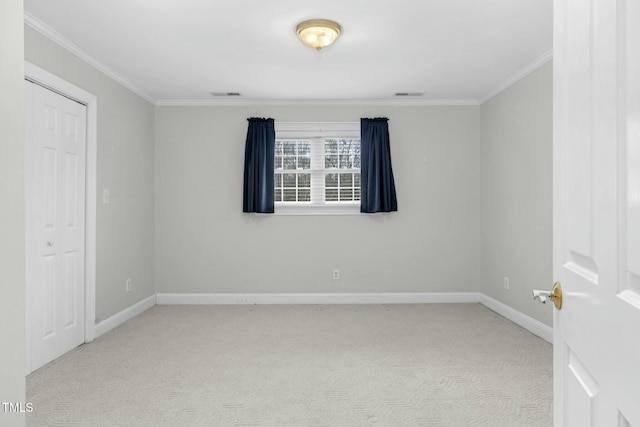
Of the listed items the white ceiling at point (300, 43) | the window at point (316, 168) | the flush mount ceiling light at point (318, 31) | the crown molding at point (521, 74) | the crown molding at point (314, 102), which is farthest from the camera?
the window at point (316, 168)

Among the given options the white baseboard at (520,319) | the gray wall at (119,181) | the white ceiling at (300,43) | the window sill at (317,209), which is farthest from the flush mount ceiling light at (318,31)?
the white baseboard at (520,319)

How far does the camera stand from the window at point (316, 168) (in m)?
5.03

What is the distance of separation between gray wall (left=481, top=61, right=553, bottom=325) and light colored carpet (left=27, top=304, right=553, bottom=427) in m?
0.53

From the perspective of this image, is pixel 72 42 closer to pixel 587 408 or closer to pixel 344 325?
pixel 344 325

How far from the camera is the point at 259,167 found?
189 inches

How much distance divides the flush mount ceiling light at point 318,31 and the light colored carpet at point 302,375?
248 centimetres

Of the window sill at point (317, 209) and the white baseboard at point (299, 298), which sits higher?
the window sill at point (317, 209)

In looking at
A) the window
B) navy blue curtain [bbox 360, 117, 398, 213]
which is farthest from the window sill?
navy blue curtain [bbox 360, 117, 398, 213]

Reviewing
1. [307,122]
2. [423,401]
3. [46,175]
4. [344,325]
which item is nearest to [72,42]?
[46,175]

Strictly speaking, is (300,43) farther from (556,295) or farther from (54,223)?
(556,295)

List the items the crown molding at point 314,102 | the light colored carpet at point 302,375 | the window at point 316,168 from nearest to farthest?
the light colored carpet at point 302,375 < the crown molding at point 314,102 < the window at point 316,168

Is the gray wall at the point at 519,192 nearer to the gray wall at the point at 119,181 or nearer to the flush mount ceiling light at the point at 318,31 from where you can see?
the flush mount ceiling light at the point at 318,31

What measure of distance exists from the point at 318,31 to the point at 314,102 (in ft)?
6.75

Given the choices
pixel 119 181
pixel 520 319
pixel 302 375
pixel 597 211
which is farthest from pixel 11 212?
pixel 520 319
